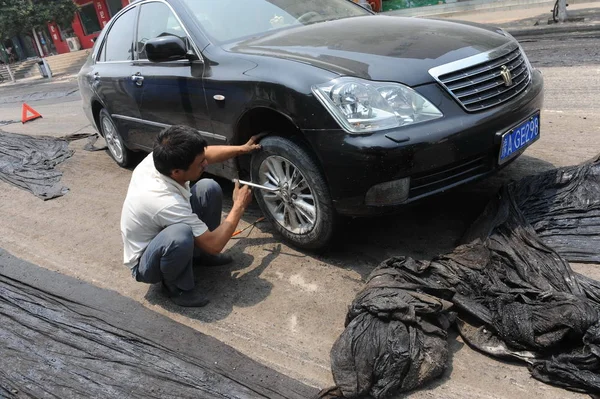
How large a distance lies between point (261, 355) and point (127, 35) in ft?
12.0

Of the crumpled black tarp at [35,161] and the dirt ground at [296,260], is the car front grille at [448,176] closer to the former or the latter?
the dirt ground at [296,260]

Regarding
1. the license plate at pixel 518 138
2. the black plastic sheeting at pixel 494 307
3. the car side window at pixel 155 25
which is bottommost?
the black plastic sheeting at pixel 494 307

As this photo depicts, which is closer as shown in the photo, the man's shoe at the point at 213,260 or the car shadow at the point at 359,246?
the car shadow at the point at 359,246

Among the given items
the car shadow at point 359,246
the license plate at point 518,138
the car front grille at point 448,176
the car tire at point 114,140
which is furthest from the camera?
the car tire at point 114,140

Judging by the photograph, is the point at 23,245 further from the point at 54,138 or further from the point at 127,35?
the point at 54,138

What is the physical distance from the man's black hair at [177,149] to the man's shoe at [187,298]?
776mm

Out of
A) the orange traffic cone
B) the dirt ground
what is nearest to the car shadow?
the dirt ground

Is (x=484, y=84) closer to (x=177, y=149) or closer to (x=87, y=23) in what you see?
(x=177, y=149)

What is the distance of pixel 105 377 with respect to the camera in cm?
256

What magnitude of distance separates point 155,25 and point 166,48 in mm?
912

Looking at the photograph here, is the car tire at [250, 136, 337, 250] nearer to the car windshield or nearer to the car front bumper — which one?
the car front bumper

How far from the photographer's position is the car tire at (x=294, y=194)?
301cm

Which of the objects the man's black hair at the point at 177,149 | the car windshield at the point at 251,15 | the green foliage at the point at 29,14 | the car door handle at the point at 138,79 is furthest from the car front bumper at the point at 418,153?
the green foliage at the point at 29,14

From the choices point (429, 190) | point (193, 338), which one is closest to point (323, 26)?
point (429, 190)
